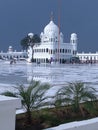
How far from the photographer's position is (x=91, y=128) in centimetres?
371

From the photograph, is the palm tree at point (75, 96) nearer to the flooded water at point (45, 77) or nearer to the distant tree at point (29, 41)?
the flooded water at point (45, 77)

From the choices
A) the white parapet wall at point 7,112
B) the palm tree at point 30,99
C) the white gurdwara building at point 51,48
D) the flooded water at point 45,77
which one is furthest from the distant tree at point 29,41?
the white parapet wall at point 7,112

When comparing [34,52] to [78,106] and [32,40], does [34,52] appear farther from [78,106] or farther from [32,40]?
[78,106]

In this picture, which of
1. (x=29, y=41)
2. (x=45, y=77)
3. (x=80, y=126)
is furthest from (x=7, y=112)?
(x=29, y=41)

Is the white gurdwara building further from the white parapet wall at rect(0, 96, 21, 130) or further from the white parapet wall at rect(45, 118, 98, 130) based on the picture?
the white parapet wall at rect(0, 96, 21, 130)

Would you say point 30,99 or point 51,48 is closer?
point 30,99

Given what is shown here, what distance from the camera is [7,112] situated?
9.55ft

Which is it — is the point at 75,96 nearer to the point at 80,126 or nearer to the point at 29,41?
the point at 80,126

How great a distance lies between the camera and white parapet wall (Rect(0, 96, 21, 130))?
9.41 ft

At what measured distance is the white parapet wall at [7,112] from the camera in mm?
2869

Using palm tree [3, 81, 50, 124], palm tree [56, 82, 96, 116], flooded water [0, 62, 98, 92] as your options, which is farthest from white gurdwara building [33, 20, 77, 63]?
palm tree [3, 81, 50, 124]

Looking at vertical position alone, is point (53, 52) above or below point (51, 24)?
below

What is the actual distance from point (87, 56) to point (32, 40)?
19.0 metres

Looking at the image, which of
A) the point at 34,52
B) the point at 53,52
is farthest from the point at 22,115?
the point at 34,52
